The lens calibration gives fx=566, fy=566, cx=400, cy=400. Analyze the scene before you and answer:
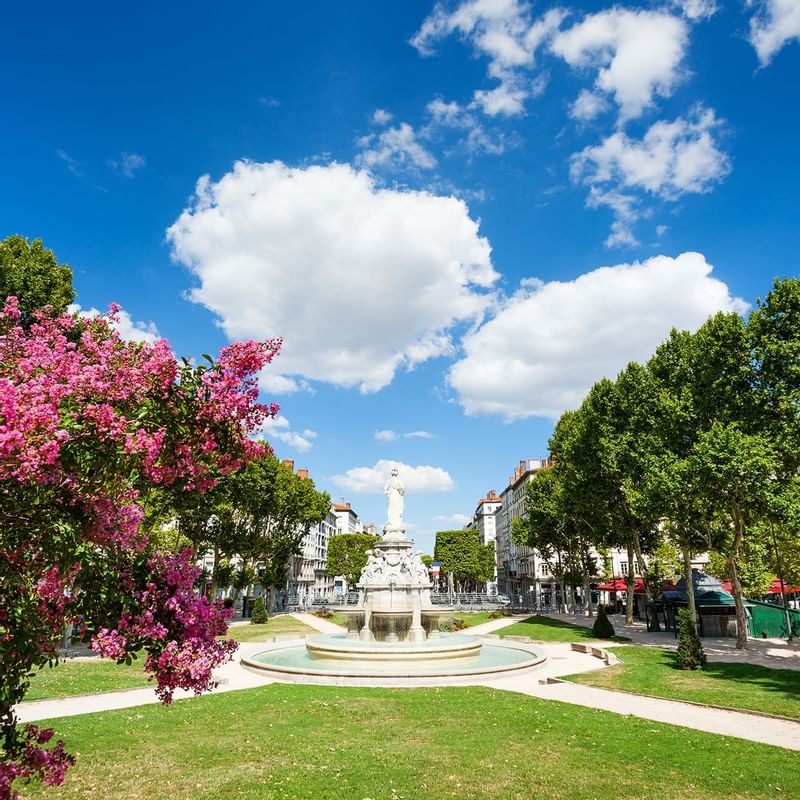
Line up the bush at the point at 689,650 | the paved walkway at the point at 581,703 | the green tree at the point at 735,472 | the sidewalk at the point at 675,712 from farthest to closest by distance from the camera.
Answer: the green tree at the point at 735,472
the bush at the point at 689,650
the paved walkway at the point at 581,703
the sidewalk at the point at 675,712

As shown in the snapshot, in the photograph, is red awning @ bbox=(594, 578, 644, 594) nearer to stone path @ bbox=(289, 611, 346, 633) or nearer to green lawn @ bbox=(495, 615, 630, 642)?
green lawn @ bbox=(495, 615, 630, 642)

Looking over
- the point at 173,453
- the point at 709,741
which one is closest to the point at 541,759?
the point at 709,741

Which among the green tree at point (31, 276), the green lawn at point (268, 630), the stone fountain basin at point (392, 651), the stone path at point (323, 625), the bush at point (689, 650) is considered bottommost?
the stone path at point (323, 625)

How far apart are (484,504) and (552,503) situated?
8249cm

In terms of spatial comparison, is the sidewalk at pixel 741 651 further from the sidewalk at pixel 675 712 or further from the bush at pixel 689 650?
the sidewalk at pixel 675 712

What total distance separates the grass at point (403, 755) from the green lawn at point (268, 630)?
667 inches

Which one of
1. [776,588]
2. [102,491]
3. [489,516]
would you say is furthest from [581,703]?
[489,516]

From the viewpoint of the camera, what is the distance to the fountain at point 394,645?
18359 millimetres

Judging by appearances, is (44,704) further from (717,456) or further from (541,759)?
(717,456)

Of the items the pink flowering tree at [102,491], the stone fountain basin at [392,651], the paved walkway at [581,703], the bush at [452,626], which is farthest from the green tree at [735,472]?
the pink flowering tree at [102,491]

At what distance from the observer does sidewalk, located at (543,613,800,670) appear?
2161 centimetres

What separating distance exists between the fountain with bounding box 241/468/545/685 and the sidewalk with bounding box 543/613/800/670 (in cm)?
715

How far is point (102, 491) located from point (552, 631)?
33818 millimetres

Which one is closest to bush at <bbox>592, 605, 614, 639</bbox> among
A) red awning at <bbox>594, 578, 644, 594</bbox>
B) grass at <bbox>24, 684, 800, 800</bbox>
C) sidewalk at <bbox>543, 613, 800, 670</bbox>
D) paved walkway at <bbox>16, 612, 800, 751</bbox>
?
sidewalk at <bbox>543, 613, 800, 670</bbox>
